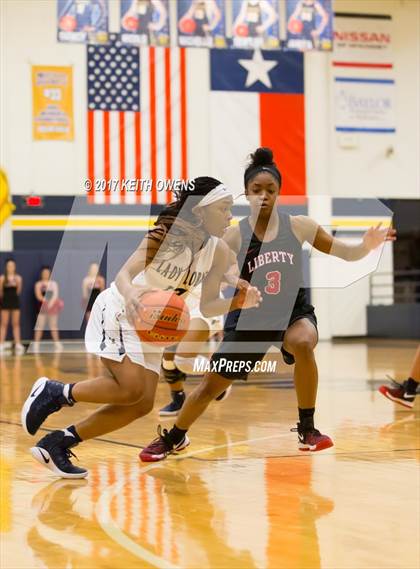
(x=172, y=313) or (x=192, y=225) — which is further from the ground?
(x=192, y=225)

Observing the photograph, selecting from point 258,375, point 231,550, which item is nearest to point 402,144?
point 258,375

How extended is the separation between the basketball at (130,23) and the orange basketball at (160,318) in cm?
1103

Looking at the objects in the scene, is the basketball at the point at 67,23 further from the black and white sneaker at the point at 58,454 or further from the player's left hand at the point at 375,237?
the player's left hand at the point at 375,237

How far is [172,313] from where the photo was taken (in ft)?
15.3

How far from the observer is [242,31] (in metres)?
15.7

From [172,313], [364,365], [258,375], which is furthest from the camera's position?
[364,365]

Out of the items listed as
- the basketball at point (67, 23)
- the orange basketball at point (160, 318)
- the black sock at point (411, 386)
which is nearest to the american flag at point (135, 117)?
the basketball at point (67, 23)

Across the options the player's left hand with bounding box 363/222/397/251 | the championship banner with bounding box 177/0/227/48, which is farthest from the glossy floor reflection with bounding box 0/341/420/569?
the championship banner with bounding box 177/0/227/48

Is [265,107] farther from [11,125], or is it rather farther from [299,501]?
[299,501]

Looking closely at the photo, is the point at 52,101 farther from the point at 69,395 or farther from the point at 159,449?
the point at 69,395

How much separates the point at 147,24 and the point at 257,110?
611 centimetres

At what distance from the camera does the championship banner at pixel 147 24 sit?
15000 mm

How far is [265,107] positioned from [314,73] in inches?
58.1

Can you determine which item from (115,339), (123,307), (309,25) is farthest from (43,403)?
(309,25)
